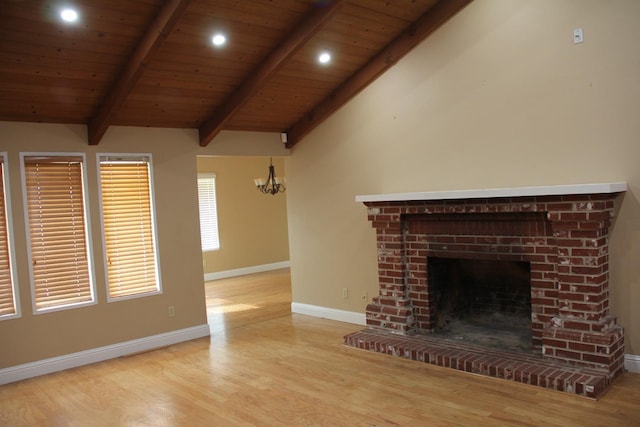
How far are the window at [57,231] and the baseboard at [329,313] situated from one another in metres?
2.52

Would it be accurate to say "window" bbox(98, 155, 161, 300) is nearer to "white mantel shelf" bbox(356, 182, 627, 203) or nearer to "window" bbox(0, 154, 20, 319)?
"window" bbox(0, 154, 20, 319)

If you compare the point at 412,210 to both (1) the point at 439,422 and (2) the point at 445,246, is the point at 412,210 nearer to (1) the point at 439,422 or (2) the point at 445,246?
(2) the point at 445,246

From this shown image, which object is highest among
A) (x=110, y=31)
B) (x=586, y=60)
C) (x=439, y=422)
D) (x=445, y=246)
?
(x=110, y=31)

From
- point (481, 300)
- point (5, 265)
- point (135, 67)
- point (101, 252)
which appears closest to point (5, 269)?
point (5, 265)

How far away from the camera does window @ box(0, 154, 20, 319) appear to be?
179 inches

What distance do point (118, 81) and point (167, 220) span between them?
163 cm

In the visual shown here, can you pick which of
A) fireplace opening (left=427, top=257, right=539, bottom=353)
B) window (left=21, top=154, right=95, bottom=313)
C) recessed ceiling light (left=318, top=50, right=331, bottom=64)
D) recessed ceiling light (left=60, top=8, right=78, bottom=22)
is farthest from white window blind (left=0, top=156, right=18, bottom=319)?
fireplace opening (left=427, top=257, right=539, bottom=353)

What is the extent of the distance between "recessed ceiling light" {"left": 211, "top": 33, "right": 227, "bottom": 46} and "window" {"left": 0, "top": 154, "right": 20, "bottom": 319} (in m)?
2.13

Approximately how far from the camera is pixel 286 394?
398cm

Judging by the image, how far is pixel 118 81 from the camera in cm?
434

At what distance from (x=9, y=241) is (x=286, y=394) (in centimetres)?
275

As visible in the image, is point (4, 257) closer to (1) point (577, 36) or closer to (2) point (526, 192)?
(2) point (526, 192)

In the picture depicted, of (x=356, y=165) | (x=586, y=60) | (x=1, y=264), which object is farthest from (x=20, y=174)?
(x=586, y=60)

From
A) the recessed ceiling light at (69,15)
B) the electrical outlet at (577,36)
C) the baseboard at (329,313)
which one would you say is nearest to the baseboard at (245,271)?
the baseboard at (329,313)
